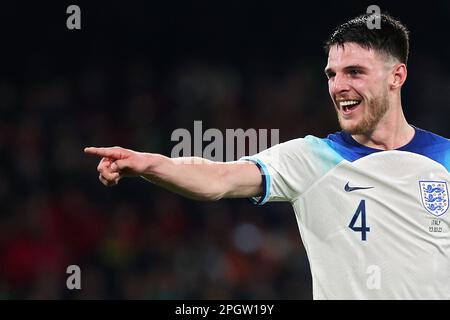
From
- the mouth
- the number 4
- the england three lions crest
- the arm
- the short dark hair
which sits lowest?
the number 4

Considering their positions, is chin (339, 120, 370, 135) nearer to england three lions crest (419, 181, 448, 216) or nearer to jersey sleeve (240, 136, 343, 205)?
jersey sleeve (240, 136, 343, 205)

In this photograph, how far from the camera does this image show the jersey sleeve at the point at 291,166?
404cm

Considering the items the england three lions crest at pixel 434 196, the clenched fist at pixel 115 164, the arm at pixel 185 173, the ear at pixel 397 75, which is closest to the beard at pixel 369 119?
the ear at pixel 397 75

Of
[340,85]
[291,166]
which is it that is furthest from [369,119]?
[291,166]

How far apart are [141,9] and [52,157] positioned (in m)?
2.68

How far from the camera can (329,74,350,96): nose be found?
412cm

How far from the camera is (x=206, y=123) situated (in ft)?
33.4

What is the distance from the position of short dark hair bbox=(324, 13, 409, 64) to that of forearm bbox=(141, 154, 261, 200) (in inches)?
31.8

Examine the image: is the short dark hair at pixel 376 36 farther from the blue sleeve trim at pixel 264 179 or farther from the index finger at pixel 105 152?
the index finger at pixel 105 152

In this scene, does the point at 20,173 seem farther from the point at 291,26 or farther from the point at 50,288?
the point at 291,26

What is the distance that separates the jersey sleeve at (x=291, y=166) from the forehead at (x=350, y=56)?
0.42 metres

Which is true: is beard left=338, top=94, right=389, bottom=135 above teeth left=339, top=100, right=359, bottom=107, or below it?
below

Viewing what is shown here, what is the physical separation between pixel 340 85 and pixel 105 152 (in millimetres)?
1299

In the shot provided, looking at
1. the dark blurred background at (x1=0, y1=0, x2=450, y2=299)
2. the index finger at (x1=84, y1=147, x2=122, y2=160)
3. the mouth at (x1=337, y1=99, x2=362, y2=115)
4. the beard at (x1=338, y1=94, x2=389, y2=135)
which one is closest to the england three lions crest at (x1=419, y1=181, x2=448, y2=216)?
the beard at (x1=338, y1=94, x2=389, y2=135)
